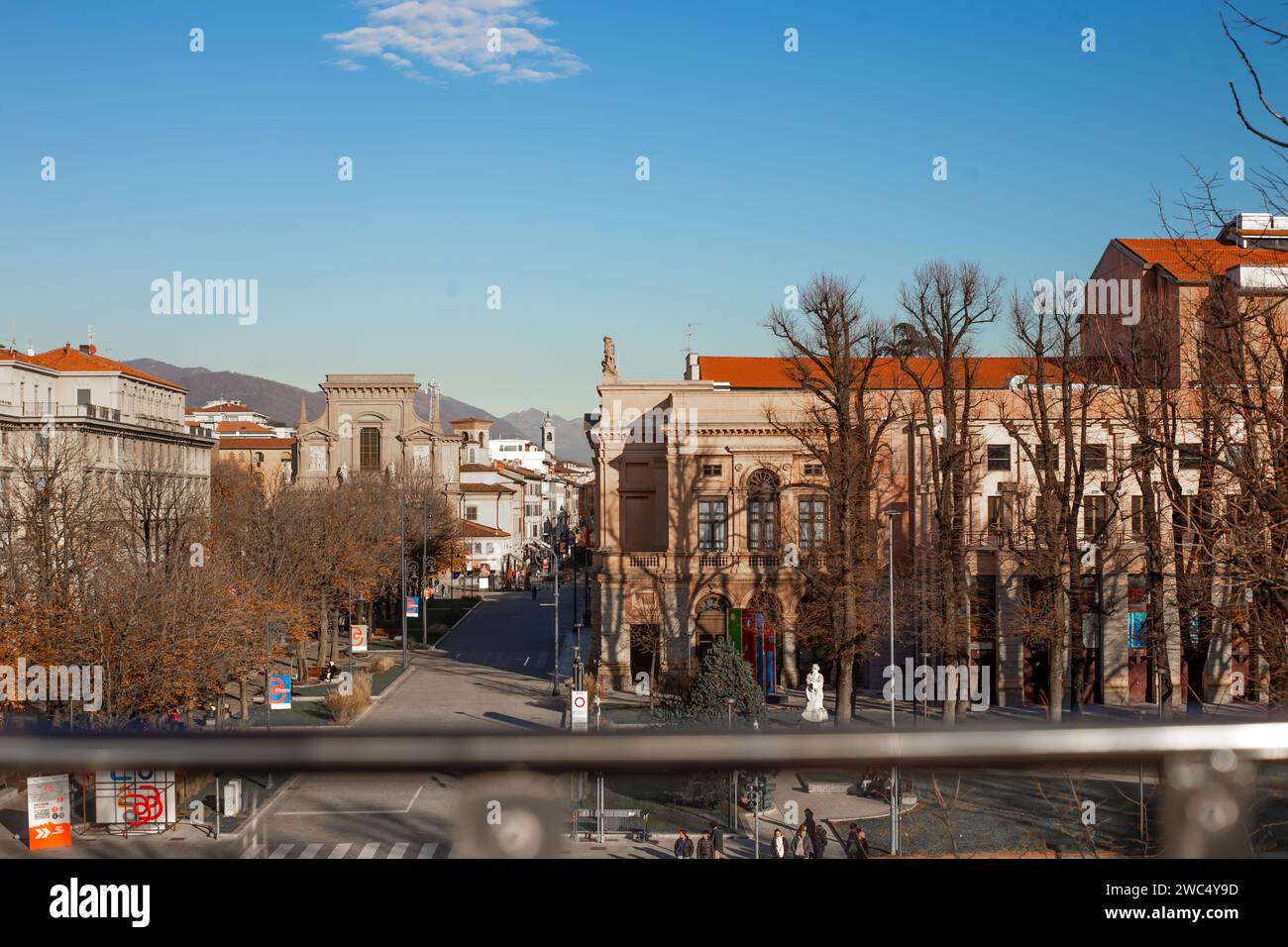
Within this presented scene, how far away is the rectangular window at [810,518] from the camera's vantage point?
38656mm

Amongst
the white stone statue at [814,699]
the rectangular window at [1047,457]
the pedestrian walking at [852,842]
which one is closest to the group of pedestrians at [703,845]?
the pedestrian walking at [852,842]

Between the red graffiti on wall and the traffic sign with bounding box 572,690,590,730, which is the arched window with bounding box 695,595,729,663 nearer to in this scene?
the traffic sign with bounding box 572,690,590,730

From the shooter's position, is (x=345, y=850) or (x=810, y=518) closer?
(x=345, y=850)

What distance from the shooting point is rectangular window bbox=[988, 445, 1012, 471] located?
38.6 meters

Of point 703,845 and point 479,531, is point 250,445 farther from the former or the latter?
point 703,845

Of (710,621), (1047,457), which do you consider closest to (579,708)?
(710,621)

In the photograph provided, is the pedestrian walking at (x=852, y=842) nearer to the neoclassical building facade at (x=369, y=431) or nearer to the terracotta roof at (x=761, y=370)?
the terracotta roof at (x=761, y=370)

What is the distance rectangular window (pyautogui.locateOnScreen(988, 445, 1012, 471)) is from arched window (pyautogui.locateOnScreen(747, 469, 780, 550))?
723 cm

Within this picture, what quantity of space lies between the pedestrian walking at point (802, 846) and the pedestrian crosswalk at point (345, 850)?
93 centimetres

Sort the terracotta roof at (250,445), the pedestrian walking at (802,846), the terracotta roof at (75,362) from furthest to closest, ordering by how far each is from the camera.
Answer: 1. the terracotta roof at (250,445)
2. the terracotta roof at (75,362)
3. the pedestrian walking at (802,846)

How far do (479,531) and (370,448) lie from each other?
1339cm

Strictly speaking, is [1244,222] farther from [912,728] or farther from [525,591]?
[525,591]

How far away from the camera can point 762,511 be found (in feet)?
129

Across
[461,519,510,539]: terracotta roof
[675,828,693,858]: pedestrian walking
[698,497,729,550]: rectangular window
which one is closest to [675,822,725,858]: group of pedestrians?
[675,828,693,858]: pedestrian walking
